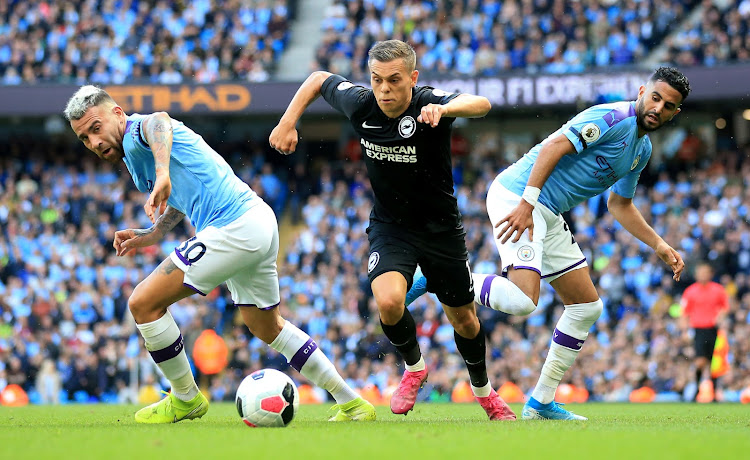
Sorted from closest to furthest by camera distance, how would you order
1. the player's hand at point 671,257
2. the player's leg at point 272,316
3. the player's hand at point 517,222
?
the player's hand at point 517,222 < the player's leg at point 272,316 < the player's hand at point 671,257

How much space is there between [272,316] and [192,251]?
80 cm

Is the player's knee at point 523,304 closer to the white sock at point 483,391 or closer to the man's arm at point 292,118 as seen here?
the white sock at point 483,391

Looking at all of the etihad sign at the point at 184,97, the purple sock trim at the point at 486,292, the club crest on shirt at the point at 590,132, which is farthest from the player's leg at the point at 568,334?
the etihad sign at the point at 184,97

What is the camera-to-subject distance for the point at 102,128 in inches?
248

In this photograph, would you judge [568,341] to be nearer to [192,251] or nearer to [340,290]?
[192,251]

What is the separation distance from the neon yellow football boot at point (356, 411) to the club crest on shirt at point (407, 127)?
1.91m

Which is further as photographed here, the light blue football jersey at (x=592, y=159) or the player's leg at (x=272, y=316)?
the light blue football jersey at (x=592, y=159)

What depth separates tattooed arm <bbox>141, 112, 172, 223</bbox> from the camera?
5.85m

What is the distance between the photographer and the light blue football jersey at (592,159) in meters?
6.85

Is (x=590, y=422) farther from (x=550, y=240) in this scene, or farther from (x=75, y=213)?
(x=75, y=213)

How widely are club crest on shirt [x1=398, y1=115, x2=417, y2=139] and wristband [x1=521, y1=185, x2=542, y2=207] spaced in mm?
860

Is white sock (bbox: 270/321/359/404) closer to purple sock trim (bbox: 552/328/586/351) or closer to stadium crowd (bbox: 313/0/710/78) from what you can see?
purple sock trim (bbox: 552/328/586/351)

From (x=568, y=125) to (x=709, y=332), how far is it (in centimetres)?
636

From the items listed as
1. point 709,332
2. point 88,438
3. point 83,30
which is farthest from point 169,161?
point 83,30
